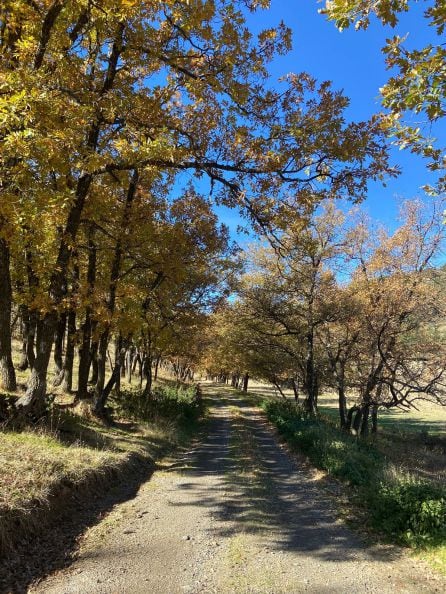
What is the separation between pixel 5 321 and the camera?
13.0m

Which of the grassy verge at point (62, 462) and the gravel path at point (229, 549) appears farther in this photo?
the grassy verge at point (62, 462)

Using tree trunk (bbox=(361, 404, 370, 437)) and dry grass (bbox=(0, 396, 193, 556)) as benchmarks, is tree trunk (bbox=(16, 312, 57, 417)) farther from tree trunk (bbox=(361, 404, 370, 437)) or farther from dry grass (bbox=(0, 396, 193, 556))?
tree trunk (bbox=(361, 404, 370, 437))

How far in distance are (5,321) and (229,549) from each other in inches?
390

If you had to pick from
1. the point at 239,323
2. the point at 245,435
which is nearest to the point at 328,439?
the point at 245,435

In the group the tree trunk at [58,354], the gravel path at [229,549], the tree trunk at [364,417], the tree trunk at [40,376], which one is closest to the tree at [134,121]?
the tree trunk at [40,376]

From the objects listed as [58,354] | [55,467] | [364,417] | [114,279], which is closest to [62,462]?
[55,467]

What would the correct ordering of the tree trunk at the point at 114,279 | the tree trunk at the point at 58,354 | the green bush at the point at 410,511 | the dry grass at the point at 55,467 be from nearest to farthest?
the dry grass at the point at 55,467 → the green bush at the point at 410,511 → the tree trunk at the point at 114,279 → the tree trunk at the point at 58,354

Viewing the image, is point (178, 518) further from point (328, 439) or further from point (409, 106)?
point (328, 439)

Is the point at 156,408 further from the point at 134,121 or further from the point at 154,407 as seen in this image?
the point at 134,121

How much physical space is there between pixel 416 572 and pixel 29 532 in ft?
16.9

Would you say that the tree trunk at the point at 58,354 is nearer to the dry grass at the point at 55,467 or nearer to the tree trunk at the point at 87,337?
the tree trunk at the point at 87,337

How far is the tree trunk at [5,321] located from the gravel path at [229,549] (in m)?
6.62

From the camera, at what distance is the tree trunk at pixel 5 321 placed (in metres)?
11.9

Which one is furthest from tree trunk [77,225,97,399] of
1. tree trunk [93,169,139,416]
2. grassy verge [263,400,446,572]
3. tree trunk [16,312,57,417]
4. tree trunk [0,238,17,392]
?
grassy verge [263,400,446,572]
